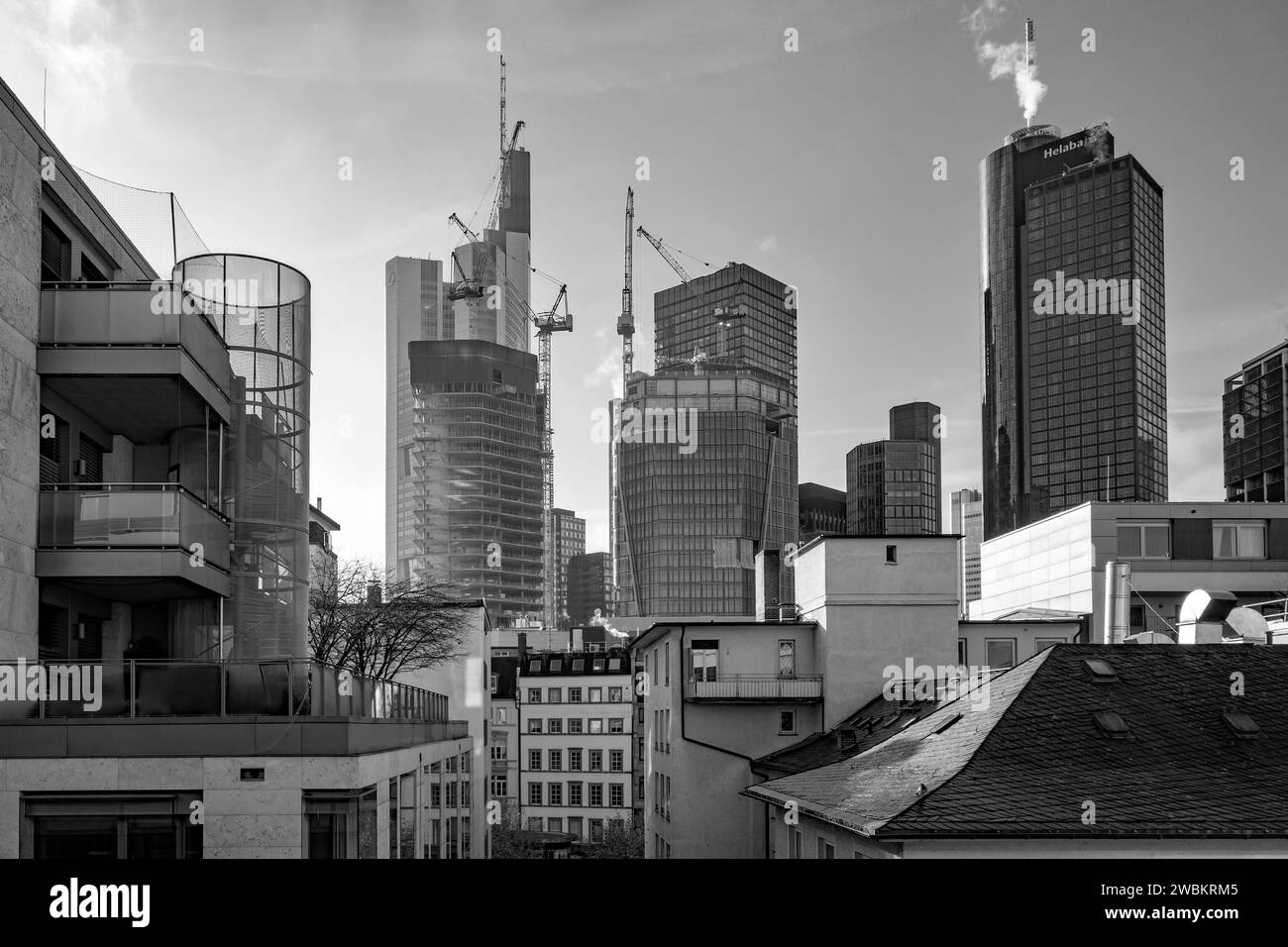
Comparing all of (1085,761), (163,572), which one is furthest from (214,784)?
(1085,761)

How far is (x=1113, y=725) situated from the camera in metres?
25.0

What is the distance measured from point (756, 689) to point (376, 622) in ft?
50.1

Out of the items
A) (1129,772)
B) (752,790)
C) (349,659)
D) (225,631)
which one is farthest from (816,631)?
(225,631)

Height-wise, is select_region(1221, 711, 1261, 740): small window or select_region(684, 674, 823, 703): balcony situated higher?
select_region(1221, 711, 1261, 740): small window

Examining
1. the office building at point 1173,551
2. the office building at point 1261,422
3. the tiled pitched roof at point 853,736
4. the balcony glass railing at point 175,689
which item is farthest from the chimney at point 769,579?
the office building at point 1261,422

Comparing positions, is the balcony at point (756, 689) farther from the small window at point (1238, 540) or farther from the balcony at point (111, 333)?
the small window at point (1238, 540)

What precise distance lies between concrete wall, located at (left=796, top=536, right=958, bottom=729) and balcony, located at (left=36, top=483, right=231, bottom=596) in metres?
29.1

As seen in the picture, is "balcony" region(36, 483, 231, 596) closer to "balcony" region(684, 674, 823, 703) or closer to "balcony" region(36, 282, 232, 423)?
"balcony" region(36, 282, 232, 423)

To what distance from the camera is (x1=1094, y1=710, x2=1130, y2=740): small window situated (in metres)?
24.8

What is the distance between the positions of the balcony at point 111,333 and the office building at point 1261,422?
111 m

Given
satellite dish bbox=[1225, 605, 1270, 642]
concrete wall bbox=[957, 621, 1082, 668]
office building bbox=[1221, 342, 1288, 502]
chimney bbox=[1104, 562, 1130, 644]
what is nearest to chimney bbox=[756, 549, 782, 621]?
concrete wall bbox=[957, 621, 1082, 668]

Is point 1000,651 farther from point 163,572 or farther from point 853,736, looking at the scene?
point 163,572
